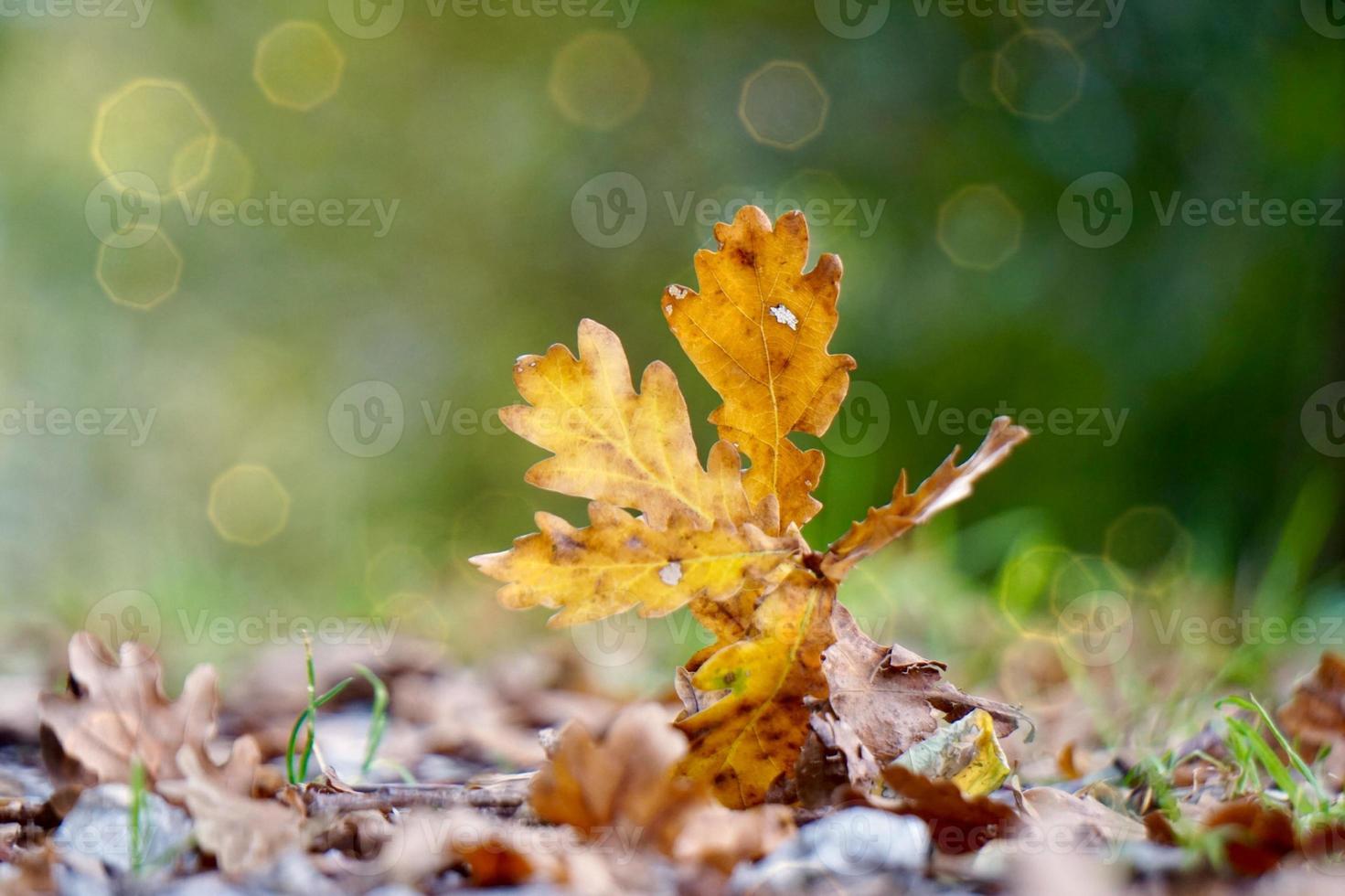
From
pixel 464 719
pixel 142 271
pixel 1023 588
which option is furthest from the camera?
pixel 142 271

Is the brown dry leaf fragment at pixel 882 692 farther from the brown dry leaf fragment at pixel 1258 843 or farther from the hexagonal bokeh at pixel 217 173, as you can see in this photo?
the hexagonal bokeh at pixel 217 173

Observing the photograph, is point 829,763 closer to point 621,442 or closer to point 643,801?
point 643,801

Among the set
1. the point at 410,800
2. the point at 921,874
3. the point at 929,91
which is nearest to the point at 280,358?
the point at 929,91

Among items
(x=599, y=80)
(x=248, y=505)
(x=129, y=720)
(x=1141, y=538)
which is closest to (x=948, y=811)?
(x=129, y=720)

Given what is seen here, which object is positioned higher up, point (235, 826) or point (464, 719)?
point (235, 826)

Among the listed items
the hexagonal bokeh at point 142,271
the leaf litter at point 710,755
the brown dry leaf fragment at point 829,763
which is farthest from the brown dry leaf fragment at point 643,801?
the hexagonal bokeh at point 142,271

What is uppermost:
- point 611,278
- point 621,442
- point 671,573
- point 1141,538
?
point 611,278
